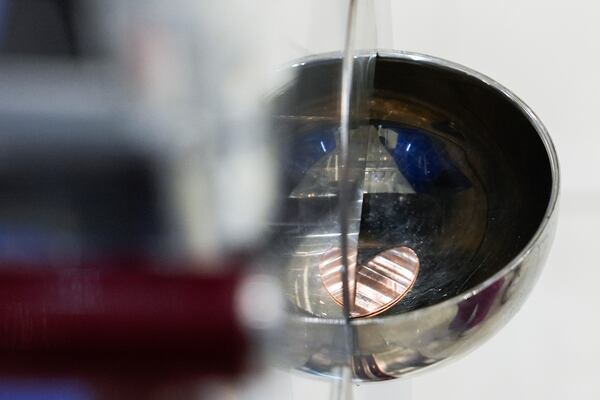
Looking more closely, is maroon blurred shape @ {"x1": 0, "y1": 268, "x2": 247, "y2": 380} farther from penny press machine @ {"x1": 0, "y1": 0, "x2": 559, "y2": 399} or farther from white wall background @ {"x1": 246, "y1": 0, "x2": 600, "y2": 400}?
white wall background @ {"x1": 246, "y1": 0, "x2": 600, "y2": 400}

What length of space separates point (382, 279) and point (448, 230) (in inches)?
2.7

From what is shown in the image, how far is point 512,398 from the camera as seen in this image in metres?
0.52

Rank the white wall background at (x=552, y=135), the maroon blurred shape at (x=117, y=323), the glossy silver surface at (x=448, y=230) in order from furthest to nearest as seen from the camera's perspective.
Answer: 1. the white wall background at (x=552, y=135)
2. the glossy silver surface at (x=448, y=230)
3. the maroon blurred shape at (x=117, y=323)

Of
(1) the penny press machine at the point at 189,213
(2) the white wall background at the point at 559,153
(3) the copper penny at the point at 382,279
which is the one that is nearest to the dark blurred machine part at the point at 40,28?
(1) the penny press machine at the point at 189,213

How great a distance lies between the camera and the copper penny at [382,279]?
482 mm

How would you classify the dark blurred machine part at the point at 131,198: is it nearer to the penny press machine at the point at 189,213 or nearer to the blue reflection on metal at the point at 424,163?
the penny press machine at the point at 189,213

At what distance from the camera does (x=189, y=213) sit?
0.23m

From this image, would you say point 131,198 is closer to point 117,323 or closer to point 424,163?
point 117,323

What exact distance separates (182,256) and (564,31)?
595 mm

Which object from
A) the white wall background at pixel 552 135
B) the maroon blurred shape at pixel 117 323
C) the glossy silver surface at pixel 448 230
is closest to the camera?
the maroon blurred shape at pixel 117 323

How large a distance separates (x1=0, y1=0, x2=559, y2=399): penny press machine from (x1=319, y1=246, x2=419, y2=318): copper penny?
4 centimetres

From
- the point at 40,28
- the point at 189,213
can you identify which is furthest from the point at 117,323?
the point at 40,28

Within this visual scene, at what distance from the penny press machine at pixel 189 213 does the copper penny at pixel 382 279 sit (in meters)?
0.04

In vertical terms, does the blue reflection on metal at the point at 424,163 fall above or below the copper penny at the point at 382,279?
above
